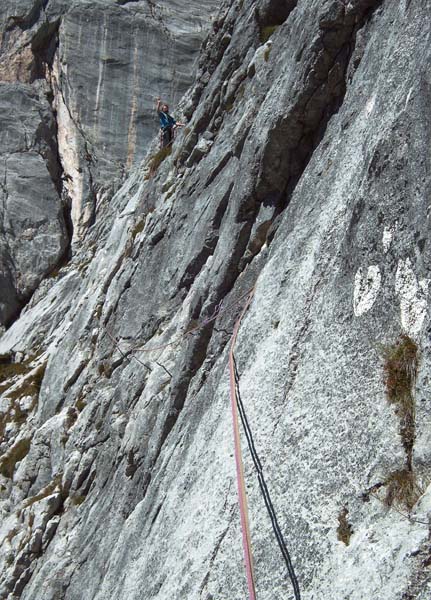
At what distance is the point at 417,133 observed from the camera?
9.20 metres

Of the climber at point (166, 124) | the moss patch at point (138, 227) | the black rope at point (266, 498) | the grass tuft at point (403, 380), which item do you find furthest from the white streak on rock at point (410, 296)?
the climber at point (166, 124)

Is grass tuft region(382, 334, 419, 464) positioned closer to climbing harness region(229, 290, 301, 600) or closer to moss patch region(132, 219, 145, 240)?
climbing harness region(229, 290, 301, 600)

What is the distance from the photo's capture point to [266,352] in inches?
448

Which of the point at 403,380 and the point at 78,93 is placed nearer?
the point at 403,380

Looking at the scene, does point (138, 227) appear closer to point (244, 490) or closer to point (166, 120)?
point (166, 120)

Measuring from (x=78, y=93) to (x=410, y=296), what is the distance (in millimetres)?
47728

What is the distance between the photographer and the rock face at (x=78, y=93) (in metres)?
48.7

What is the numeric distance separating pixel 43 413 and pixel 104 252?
7.82 meters

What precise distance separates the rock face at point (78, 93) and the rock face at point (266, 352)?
2438 cm

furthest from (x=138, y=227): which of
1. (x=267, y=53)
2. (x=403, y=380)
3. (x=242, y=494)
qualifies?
(x=403, y=380)

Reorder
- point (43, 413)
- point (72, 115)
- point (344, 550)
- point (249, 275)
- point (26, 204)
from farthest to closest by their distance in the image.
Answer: point (72, 115) → point (26, 204) → point (43, 413) → point (249, 275) → point (344, 550)

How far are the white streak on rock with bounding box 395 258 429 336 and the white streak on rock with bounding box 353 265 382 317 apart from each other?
41cm

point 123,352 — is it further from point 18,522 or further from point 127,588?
point 127,588

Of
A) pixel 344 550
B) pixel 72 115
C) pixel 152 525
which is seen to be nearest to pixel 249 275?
pixel 152 525
